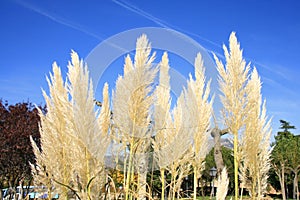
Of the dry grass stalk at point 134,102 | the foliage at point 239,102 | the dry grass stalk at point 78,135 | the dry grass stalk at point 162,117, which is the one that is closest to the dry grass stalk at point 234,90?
the foliage at point 239,102

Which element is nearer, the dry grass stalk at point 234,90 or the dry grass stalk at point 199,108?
the dry grass stalk at point 234,90

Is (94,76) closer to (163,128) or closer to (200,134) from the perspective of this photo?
(163,128)

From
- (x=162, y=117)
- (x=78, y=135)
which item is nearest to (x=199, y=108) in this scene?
(x=162, y=117)

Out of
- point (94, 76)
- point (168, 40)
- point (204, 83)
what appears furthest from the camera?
point (204, 83)

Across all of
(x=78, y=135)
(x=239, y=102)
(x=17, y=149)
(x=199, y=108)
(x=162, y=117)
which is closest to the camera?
(x=78, y=135)

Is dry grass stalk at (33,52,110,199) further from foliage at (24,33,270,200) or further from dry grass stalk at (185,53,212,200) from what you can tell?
dry grass stalk at (185,53,212,200)

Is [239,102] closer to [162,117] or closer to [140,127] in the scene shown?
[162,117]

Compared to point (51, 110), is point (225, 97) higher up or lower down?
higher up

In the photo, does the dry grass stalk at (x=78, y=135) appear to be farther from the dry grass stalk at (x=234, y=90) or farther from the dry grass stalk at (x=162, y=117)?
the dry grass stalk at (x=234, y=90)

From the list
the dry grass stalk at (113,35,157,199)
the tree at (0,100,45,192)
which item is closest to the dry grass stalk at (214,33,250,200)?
the dry grass stalk at (113,35,157,199)

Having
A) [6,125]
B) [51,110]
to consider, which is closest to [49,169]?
[51,110]

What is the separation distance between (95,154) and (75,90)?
15.7 inches

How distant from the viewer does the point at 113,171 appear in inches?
114

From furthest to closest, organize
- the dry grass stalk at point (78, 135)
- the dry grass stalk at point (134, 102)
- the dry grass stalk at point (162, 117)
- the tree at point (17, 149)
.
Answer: the tree at point (17, 149) → the dry grass stalk at point (162, 117) → the dry grass stalk at point (134, 102) → the dry grass stalk at point (78, 135)
